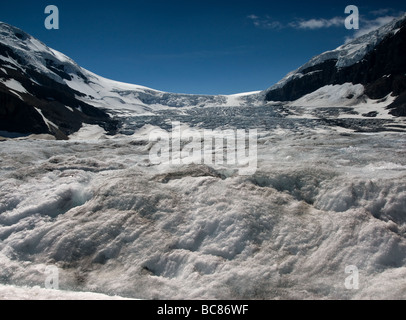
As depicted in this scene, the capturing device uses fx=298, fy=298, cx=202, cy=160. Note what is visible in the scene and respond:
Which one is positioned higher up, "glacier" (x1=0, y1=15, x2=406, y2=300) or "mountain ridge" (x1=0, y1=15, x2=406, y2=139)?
"mountain ridge" (x1=0, y1=15, x2=406, y2=139)

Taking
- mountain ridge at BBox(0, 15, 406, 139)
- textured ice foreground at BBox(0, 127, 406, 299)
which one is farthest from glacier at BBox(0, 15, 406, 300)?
mountain ridge at BBox(0, 15, 406, 139)

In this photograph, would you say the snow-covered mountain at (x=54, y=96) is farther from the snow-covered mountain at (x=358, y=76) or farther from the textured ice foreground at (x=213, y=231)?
the textured ice foreground at (x=213, y=231)

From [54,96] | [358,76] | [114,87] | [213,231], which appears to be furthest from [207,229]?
[114,87]

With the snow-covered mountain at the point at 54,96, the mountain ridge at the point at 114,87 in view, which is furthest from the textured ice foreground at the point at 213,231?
the snow-covered mountain at the point at 54,96

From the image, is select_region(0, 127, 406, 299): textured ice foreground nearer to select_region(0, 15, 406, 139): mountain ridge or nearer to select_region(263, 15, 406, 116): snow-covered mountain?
select_region(0, 15, 406, 139): mountain ridge

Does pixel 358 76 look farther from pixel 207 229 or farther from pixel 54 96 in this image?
pixel 207 229
